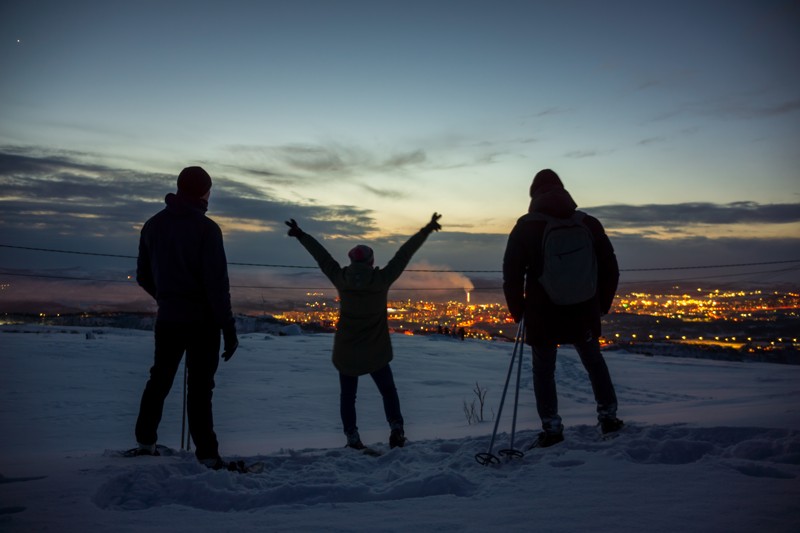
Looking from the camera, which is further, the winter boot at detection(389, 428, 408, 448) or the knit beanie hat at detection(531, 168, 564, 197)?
the winter boot at detection(389, 428, 408, 448)

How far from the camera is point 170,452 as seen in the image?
3895 mm

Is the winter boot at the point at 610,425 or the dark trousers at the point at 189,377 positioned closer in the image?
the dark trousers at the point at 189,377

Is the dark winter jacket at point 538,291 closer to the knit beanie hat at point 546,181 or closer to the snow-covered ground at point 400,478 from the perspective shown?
the knit beanie hat at point 546,181

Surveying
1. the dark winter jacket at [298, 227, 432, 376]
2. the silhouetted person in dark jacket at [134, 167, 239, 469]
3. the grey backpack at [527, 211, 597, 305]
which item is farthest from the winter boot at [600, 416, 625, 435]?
the silhouetted person in dark jacket at [134, 167, 239, 469]

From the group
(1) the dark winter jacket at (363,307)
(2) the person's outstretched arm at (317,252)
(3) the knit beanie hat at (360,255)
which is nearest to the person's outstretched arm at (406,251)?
(1) the dark winter jacket at (363,307)

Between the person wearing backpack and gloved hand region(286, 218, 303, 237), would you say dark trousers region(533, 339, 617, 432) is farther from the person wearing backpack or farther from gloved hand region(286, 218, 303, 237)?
gloved hand region(286, 218, 303, 237)

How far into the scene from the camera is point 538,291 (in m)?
3.93

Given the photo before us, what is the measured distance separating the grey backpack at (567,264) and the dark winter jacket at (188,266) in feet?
7.90

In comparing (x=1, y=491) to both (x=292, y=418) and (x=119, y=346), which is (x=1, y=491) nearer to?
(x=292, y=418)

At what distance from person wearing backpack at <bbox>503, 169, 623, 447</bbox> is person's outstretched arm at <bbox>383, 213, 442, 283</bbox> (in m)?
0.95

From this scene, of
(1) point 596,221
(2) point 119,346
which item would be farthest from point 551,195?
(2) point 119,346

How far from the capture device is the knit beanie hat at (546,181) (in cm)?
413

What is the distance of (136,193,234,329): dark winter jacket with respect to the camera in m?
3.71

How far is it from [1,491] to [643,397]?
32.5 feet
